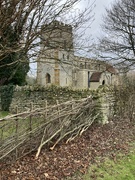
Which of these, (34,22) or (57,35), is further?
(57,35)

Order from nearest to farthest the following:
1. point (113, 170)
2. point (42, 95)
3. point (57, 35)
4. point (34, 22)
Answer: point (113, 170) → point (34, 22) → point (57, 35) → point (42, 95)

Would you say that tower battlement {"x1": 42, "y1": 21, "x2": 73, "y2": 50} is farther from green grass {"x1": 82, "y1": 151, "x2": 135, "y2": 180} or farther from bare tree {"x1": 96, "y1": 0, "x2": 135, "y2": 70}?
bare tree {"x1": 96, "y1": 0, "x2": 135, "y2": 70}

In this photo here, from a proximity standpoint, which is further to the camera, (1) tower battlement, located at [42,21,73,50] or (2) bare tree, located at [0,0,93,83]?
(1) tower battlement, located at [42,21,73,50]

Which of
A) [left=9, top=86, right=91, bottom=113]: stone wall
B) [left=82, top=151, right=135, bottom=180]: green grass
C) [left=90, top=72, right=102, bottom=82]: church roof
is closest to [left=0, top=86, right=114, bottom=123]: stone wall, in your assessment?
[left=9, top=86, right=91, bottom=113]: stone wall

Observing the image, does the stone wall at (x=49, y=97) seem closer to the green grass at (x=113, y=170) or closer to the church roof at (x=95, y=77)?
the green grass at (x=113, y=170)

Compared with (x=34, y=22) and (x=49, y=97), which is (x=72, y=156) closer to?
(x=34, y=22)

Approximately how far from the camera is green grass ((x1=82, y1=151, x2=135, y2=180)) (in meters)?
4.61

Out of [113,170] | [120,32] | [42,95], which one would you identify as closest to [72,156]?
[113,170]

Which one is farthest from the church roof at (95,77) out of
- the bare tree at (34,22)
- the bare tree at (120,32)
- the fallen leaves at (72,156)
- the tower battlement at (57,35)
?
the bare tree at (34,22)

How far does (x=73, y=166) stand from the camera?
192 inches

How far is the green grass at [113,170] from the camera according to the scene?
461 cm

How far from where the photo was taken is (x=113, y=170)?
4988 mm

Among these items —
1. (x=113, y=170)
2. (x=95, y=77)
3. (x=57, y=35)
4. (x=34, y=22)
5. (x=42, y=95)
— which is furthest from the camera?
(x=95, y=77)

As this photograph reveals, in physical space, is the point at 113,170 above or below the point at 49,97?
below
